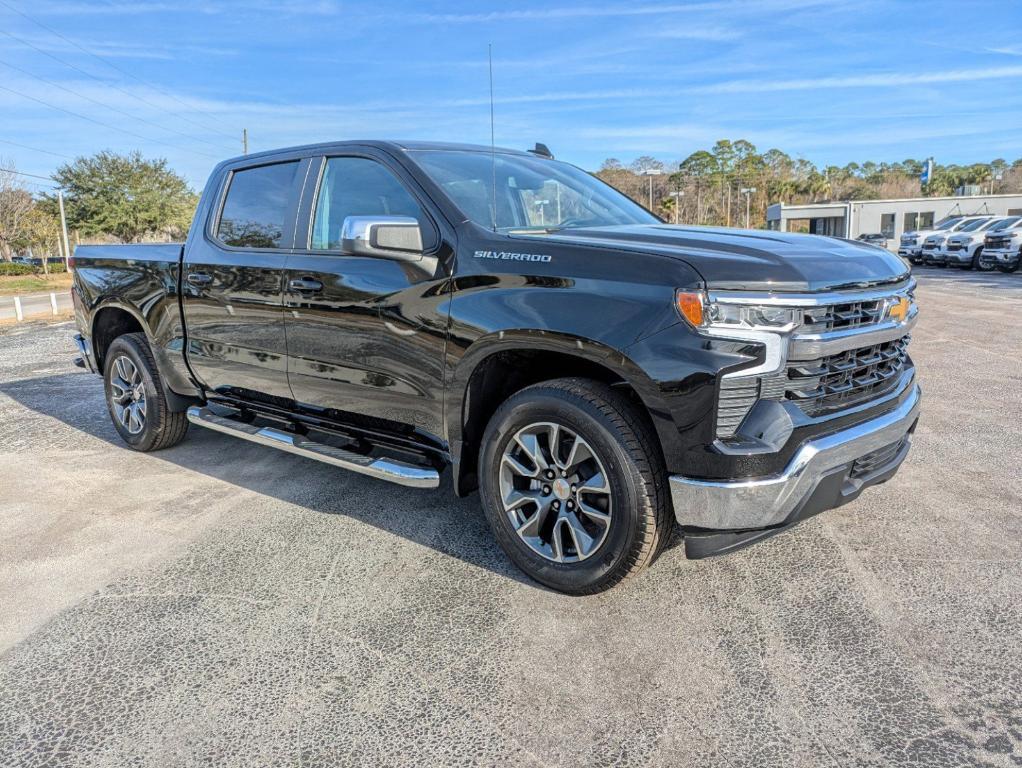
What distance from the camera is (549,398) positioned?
3.05 m

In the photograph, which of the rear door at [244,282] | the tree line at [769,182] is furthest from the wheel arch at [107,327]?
the tree line at [769,182]

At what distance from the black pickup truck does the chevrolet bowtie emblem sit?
5 cm

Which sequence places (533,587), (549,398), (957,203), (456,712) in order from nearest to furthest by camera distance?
(456,712)
(549,398)
(533,587)
(957,203)

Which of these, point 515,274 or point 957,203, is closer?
point 515,274

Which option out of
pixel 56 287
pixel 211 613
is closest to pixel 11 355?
pixel 211 613

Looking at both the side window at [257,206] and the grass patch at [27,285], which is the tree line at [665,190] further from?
the side window at [257,206]

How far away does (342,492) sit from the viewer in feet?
14.9

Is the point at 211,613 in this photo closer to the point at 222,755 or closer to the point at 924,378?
the point at 222,755

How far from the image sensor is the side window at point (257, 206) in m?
4.33

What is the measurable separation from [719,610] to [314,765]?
1.67m

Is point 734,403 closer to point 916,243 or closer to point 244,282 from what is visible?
point 244,282

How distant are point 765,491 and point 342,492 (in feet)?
8.83

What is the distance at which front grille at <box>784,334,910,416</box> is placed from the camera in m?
2.76

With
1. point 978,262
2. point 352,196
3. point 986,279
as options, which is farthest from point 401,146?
point 978,262
